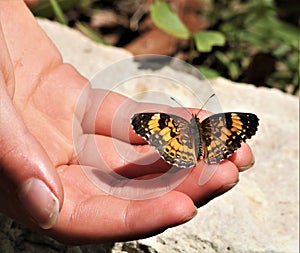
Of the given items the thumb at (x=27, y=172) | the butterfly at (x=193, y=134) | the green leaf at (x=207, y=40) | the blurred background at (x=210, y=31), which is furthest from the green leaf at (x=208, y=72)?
the thumb at (x=27, y=172)

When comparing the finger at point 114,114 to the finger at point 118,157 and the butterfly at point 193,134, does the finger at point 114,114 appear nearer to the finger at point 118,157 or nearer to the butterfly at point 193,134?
the finger at point 118,157

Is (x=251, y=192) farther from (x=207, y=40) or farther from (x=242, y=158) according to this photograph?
(x=207, y=40)

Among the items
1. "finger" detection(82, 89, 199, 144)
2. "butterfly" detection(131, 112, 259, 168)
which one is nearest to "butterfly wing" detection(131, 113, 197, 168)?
"butterfly" detection(131, 112, 259, 168)

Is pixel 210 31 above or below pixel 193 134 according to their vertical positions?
below

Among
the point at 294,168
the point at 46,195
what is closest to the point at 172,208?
the point at 46,195

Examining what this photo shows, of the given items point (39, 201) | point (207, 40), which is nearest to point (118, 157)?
point (39, 201)

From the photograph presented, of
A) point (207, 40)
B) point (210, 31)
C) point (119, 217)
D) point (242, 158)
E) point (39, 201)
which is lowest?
point (210, 31)

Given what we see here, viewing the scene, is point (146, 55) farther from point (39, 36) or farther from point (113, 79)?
point (39, 36)
